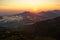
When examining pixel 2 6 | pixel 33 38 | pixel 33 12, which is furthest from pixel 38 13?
pixel 2 6

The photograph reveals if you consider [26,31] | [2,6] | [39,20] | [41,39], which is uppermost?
[2,6]

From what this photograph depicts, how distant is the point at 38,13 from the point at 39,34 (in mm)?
262

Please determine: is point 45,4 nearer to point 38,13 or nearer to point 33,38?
point 38,13

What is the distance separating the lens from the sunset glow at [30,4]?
5.05ft

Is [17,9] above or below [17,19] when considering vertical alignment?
above

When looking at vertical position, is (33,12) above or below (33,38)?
above

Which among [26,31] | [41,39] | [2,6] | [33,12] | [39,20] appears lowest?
[41,39]

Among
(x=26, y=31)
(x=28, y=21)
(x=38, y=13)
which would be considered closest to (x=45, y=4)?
(x=38, y=13)

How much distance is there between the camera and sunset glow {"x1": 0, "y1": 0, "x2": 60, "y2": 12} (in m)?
1.54

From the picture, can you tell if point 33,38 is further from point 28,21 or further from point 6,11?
point 6,11

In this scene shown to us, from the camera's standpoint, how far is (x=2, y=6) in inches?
60.3

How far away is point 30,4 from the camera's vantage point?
155cm

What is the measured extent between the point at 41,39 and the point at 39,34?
0.07 meters

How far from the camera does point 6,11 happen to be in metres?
1.51
